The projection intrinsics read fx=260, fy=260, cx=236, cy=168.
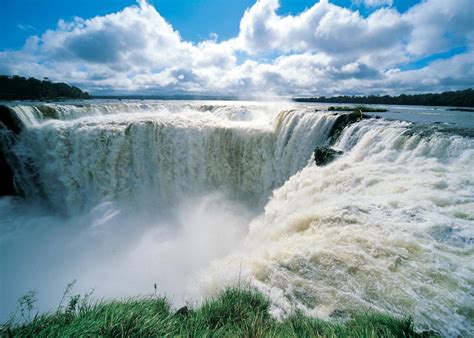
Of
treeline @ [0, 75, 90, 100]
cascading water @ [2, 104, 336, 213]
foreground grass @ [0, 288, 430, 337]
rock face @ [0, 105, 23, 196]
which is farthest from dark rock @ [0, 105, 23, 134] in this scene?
treeline @ [0, 75, 90, 100]

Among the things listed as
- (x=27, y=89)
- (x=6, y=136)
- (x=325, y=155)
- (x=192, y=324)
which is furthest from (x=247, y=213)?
(x=27, y=89)

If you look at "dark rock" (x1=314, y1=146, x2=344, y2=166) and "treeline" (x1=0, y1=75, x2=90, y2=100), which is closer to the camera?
"dark rock" (x1=314, y1=146, x2=344, y2=166)

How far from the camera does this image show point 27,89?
4588cm

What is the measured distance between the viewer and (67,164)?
14516mm

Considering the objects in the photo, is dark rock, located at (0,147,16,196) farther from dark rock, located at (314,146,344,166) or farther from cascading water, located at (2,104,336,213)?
dark rock, located at (314,146,344,166)

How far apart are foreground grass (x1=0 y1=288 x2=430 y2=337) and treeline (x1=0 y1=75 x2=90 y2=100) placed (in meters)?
52.3

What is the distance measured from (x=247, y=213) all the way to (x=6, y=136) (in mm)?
13679

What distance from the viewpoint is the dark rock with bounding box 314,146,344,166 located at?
9948 mm

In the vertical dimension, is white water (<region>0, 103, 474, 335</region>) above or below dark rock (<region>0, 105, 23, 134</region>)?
below

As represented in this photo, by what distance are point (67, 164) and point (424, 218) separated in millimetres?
16200

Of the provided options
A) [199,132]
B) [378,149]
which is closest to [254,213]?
[199,132]

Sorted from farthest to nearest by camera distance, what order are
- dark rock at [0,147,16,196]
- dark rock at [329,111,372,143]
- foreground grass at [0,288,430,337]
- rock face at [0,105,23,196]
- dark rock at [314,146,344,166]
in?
1. dark rock at [0,147,16,196]
2. rock face at [0,105,23,196]
3. dark rock at [329,111,372,143]
4. dark rock at [314,146,344,166]
5. foreground grass at [0,288,430,337]

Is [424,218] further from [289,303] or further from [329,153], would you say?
[329,153]

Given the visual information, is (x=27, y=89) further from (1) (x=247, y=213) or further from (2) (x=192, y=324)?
(2) (x=192, y=324)
